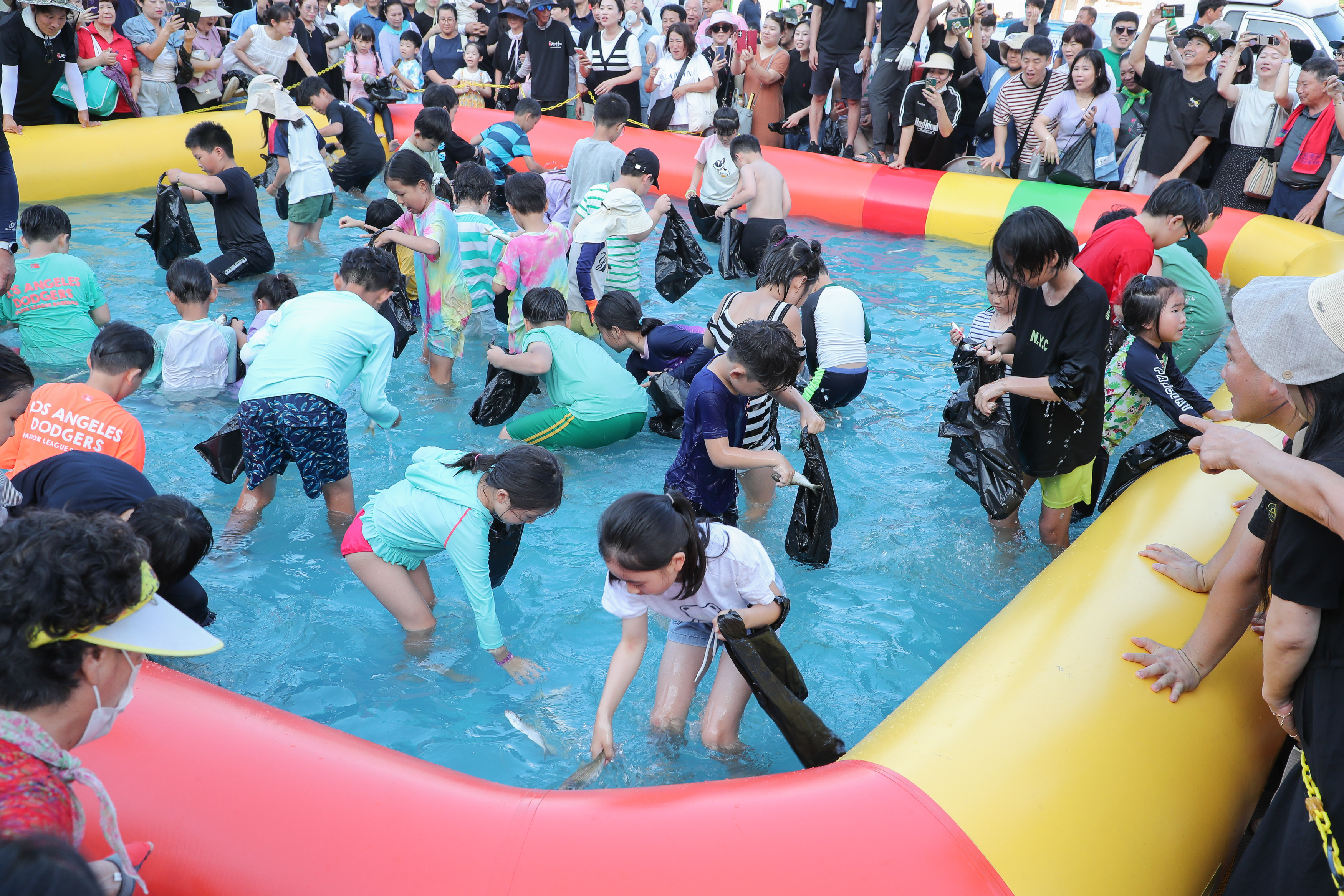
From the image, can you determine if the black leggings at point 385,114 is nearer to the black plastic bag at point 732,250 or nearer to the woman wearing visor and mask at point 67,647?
the black plastic bag at point 732,250

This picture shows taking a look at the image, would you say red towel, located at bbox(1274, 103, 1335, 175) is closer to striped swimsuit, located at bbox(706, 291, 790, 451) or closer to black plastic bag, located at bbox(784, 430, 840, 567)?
striped swimsuit, located at bbox(706, 291, 790, 451)

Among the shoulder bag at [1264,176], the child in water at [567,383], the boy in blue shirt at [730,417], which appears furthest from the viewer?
the shoulder bag at [1264,176]

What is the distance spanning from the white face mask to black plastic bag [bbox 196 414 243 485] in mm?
2592

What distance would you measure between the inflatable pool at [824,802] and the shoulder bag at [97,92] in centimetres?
908

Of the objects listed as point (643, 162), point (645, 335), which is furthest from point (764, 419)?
point (643, 162)

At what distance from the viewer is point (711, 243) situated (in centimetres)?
870

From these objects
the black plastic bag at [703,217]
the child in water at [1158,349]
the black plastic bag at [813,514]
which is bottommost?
the black plastic bag at [813,514]

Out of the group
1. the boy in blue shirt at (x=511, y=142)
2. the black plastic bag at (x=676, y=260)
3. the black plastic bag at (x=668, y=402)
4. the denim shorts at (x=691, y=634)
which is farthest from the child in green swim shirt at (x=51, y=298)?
the denim shorts at (x=691, y=634)

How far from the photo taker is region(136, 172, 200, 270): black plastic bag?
6.46m

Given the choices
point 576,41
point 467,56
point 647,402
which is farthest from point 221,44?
point 647,402

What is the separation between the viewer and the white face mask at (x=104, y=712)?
1.66 meters

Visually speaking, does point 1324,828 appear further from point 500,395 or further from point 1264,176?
point 1264,176

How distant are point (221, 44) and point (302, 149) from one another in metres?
5.37

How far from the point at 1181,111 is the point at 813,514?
260 inches
